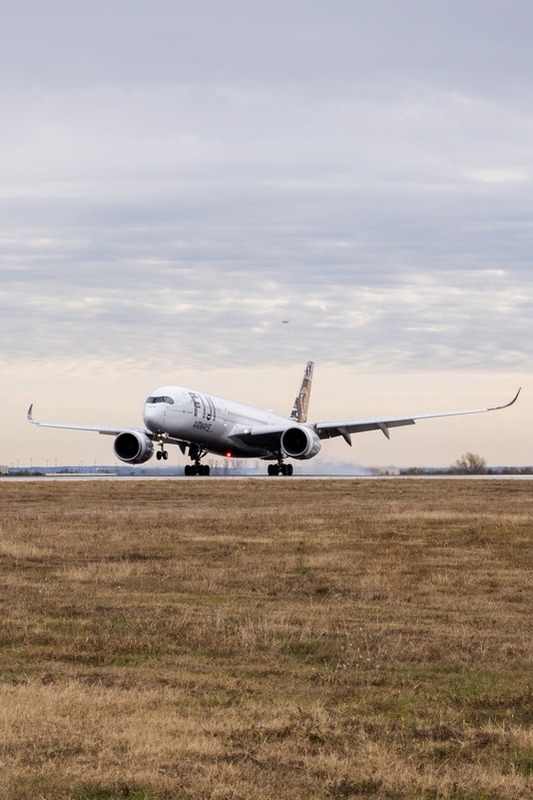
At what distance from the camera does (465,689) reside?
1098 centimetres

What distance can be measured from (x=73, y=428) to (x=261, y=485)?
79.3ft

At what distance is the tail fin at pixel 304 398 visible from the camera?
9394 cm

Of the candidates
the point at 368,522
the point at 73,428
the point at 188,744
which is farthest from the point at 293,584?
the point at 73,428

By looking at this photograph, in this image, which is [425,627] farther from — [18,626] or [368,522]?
[368,522]

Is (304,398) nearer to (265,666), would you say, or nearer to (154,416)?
(154,416)

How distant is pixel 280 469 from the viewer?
7800 centimetres

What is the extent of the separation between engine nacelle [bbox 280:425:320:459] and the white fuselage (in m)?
1.58

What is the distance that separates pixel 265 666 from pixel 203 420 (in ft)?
180

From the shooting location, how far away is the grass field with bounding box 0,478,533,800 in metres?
7.94

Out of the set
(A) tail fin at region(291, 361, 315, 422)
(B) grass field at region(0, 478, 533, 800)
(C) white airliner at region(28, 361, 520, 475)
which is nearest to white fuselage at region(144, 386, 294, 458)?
(C) white airliner at region(28, 361, 520, 475)

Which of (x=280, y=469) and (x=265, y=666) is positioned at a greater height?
(x=280, y=469)

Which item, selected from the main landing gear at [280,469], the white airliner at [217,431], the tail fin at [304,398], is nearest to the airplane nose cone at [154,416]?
the white airliner at [217,431]

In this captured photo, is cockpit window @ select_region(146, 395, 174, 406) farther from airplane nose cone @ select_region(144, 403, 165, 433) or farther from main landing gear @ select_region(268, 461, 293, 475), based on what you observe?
main landing gear @ select_region(268, 461, 293, 475)

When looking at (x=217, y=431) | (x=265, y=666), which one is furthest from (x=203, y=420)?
(x=265, y=666)
